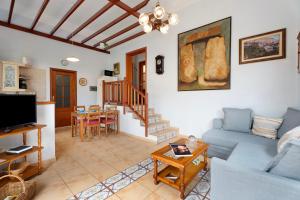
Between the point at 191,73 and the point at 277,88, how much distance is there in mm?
1687

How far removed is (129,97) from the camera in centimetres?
412

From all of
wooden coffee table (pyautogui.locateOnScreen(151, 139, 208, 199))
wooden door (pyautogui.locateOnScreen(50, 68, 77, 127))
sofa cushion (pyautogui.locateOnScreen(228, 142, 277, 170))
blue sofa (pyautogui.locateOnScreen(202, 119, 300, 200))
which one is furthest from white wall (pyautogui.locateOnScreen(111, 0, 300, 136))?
wooden door (pyautogui.locateOnScreen(50, 68, 77, 127))

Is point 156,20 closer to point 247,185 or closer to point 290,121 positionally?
point 247,185

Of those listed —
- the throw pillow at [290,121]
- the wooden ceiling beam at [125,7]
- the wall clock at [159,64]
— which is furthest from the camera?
the wall clock at [159,64]

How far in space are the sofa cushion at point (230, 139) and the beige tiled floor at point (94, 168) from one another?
118 centimetres

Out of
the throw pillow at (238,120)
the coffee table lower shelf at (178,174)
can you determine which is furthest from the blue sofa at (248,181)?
the throw pillow at (238,120)

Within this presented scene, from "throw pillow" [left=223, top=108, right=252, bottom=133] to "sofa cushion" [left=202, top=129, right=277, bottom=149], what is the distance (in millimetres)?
113

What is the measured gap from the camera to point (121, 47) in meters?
5.62

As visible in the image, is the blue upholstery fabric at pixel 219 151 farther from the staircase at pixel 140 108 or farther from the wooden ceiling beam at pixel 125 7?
the wooden ceiling beam at pixel 125 7

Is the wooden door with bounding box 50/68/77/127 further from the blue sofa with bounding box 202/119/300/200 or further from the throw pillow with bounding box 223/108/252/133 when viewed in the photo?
the blue sofa with bounding box 202/119/300/200

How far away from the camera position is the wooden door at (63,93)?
4.81 metres

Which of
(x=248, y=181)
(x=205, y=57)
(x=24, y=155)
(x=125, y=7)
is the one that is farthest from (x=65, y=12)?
(x=248, y=181)

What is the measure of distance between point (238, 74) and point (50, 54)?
17.7 feet

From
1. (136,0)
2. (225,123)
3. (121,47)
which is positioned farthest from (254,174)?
(121,47)
